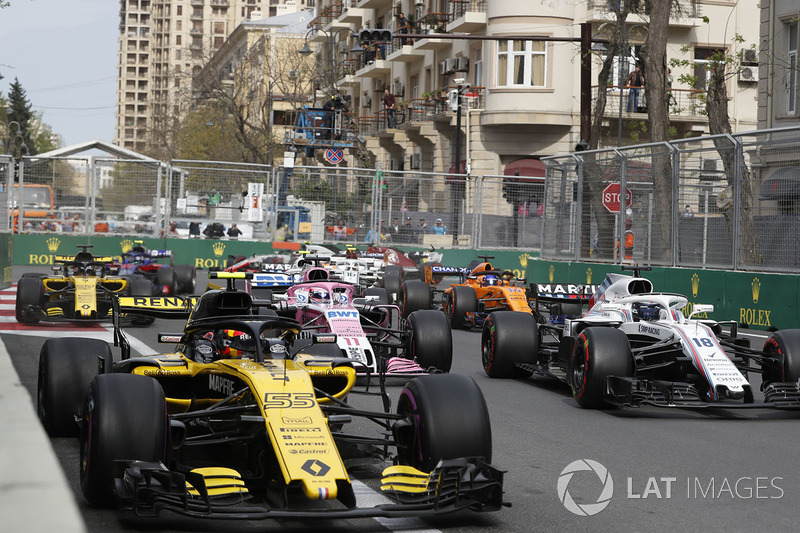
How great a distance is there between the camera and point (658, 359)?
10.5m

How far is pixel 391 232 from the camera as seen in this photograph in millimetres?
33000

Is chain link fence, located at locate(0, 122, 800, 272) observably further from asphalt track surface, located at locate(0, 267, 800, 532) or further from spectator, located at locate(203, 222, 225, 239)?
asphalt track surface, located at locate(0, 267, 800, 532)

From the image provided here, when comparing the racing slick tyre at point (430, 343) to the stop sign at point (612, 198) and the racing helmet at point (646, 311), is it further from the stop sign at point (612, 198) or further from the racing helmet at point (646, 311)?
the stop sign at point (612, 198)

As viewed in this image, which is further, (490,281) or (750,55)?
Answer: (750,55)

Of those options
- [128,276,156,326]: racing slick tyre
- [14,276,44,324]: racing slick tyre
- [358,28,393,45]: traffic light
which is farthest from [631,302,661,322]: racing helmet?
[358,28,393,45]: traffic light

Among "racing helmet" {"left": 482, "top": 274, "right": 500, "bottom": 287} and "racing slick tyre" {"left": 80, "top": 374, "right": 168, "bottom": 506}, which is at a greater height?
"racing helmet" {"left": 482, "top": 274, "right": 500, "bottom": 287}

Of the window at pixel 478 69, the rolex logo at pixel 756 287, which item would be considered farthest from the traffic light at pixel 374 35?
the window at pixel 478 69

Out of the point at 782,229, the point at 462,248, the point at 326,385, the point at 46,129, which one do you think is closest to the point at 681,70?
the point at 462,248

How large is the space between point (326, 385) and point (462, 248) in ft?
83.1

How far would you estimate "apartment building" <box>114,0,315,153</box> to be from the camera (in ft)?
548

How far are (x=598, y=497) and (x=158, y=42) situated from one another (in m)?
178

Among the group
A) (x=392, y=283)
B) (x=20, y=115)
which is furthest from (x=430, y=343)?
(x=20, y=115)

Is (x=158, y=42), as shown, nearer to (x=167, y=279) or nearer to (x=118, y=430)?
(x=167, y=279)

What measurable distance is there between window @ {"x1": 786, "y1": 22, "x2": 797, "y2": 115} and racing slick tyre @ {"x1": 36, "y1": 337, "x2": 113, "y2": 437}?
2638 cm
